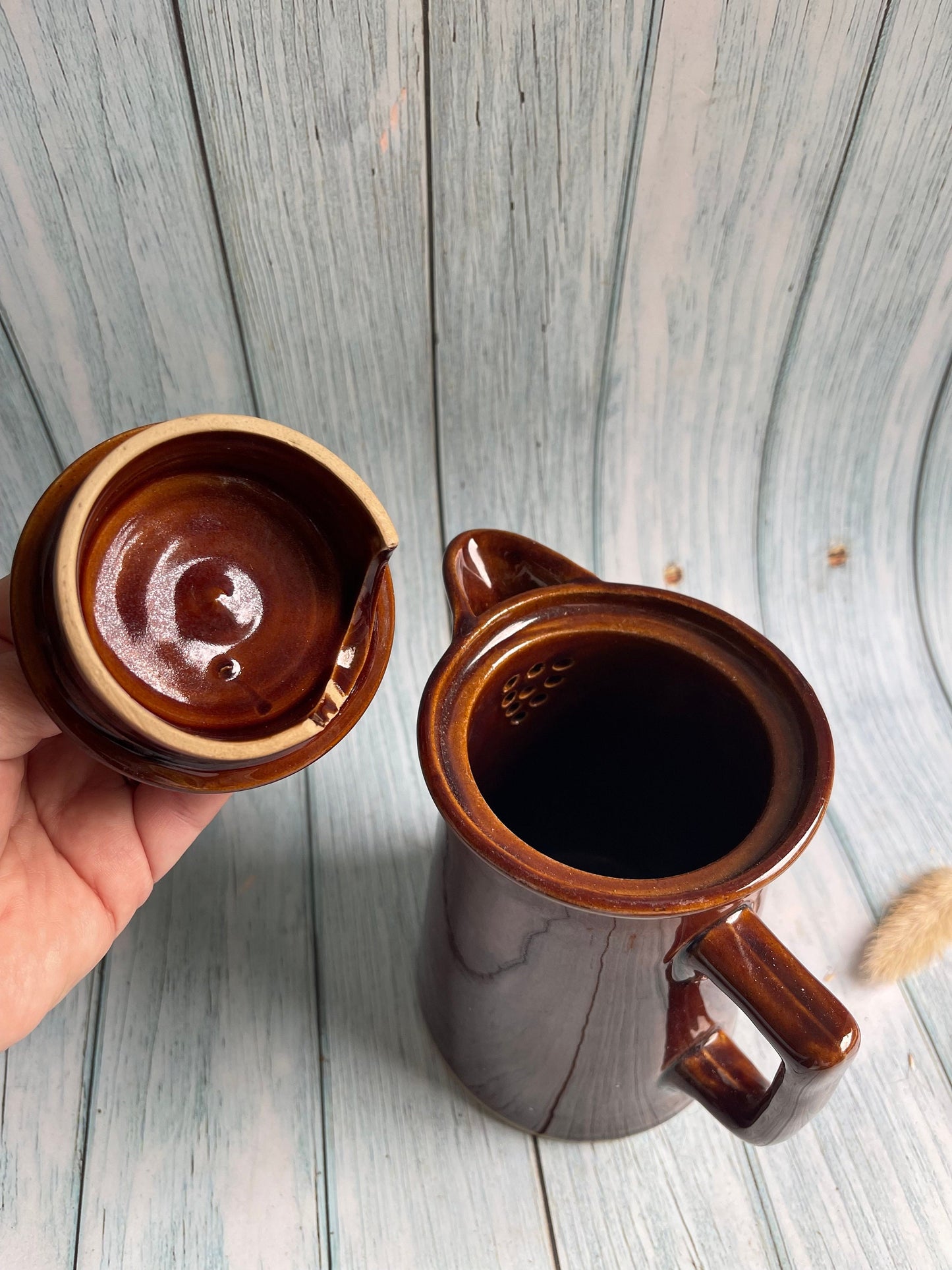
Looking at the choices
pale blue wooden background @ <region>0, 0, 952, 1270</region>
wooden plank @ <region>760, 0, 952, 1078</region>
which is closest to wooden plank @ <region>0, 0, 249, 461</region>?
pale blue wooden background @ <region>0, 0, 952, 1270</region>

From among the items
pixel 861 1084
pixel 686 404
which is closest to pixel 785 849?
pixel 861 1084

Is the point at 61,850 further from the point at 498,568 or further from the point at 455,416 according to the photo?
the point at 455,416

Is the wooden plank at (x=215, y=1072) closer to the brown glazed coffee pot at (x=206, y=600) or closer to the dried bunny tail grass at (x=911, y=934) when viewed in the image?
the brown glazed coffee pot at (x=206, y=600)

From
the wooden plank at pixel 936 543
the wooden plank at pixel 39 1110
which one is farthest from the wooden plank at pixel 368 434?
the wooden plank at pixel 936 543

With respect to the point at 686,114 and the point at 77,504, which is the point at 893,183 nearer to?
the point at 686,114

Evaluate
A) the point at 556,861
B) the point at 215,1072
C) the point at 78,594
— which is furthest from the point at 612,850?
the point at 78,594
